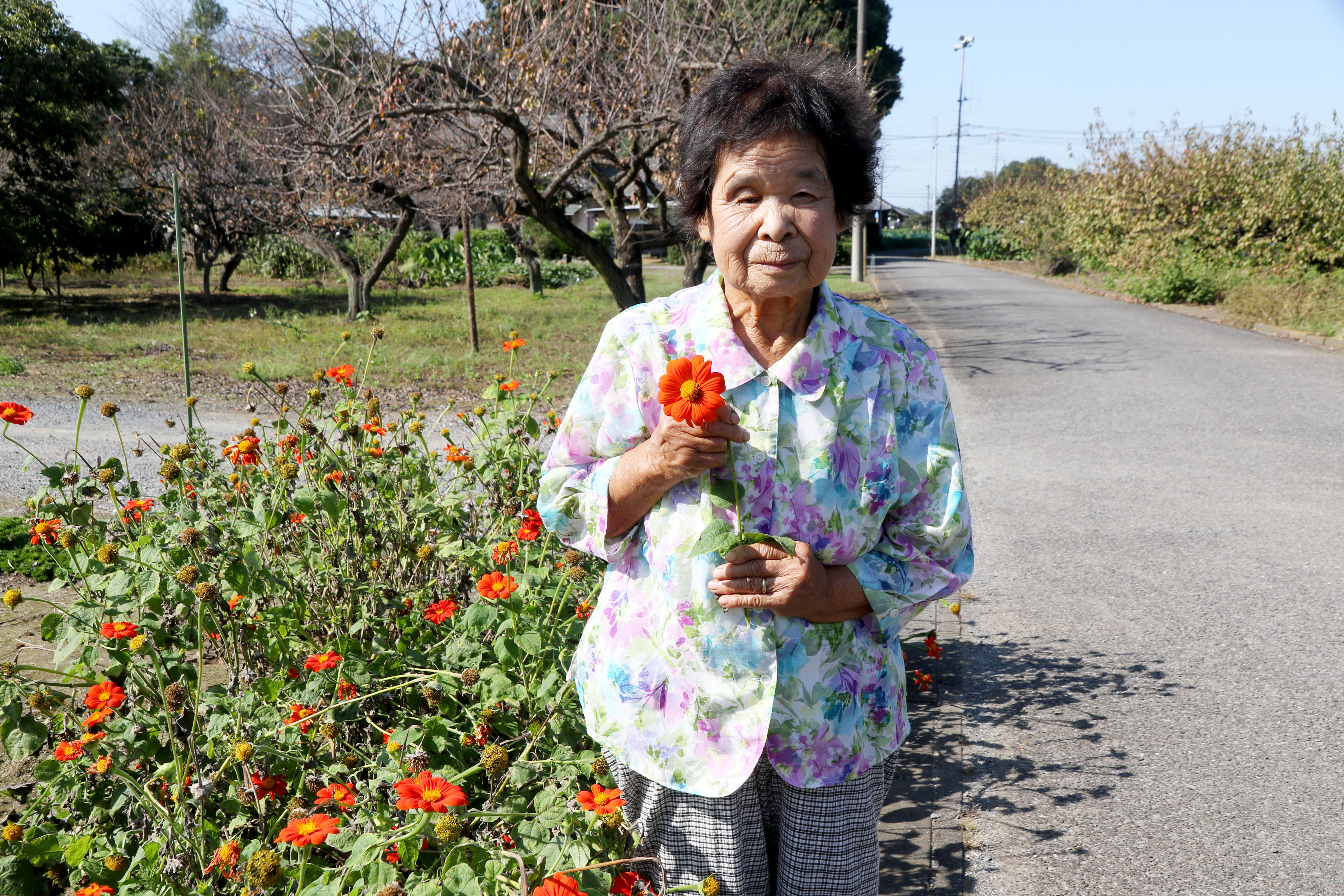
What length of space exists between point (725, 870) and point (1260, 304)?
57.0 ft

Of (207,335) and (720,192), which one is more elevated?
(720,192)

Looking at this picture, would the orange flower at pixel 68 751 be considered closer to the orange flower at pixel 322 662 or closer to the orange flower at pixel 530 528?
the orange flower at pixel 322 662

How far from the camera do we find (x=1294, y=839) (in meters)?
2.53

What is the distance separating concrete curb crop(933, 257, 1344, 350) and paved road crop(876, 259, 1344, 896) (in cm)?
474

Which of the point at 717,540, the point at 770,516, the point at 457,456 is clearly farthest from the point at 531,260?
the point at 717,540

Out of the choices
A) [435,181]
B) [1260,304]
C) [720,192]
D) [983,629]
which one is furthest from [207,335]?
[1260,304]

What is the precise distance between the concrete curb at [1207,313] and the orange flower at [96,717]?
1465 centimetres

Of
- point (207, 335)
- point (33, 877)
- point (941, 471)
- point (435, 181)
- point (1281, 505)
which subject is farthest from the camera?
point (207, 335)

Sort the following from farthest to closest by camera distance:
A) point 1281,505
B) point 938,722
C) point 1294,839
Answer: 1. point 1281,505
2. point 938,722
3. point 1294,839

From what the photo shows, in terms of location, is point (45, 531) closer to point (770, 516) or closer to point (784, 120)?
point (770, 516)

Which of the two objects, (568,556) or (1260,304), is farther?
(1260,304)

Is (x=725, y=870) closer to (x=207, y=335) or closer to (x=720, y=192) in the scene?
(x=720, y=192)

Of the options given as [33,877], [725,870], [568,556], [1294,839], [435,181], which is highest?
[435,181]

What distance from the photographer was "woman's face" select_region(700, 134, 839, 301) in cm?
141
